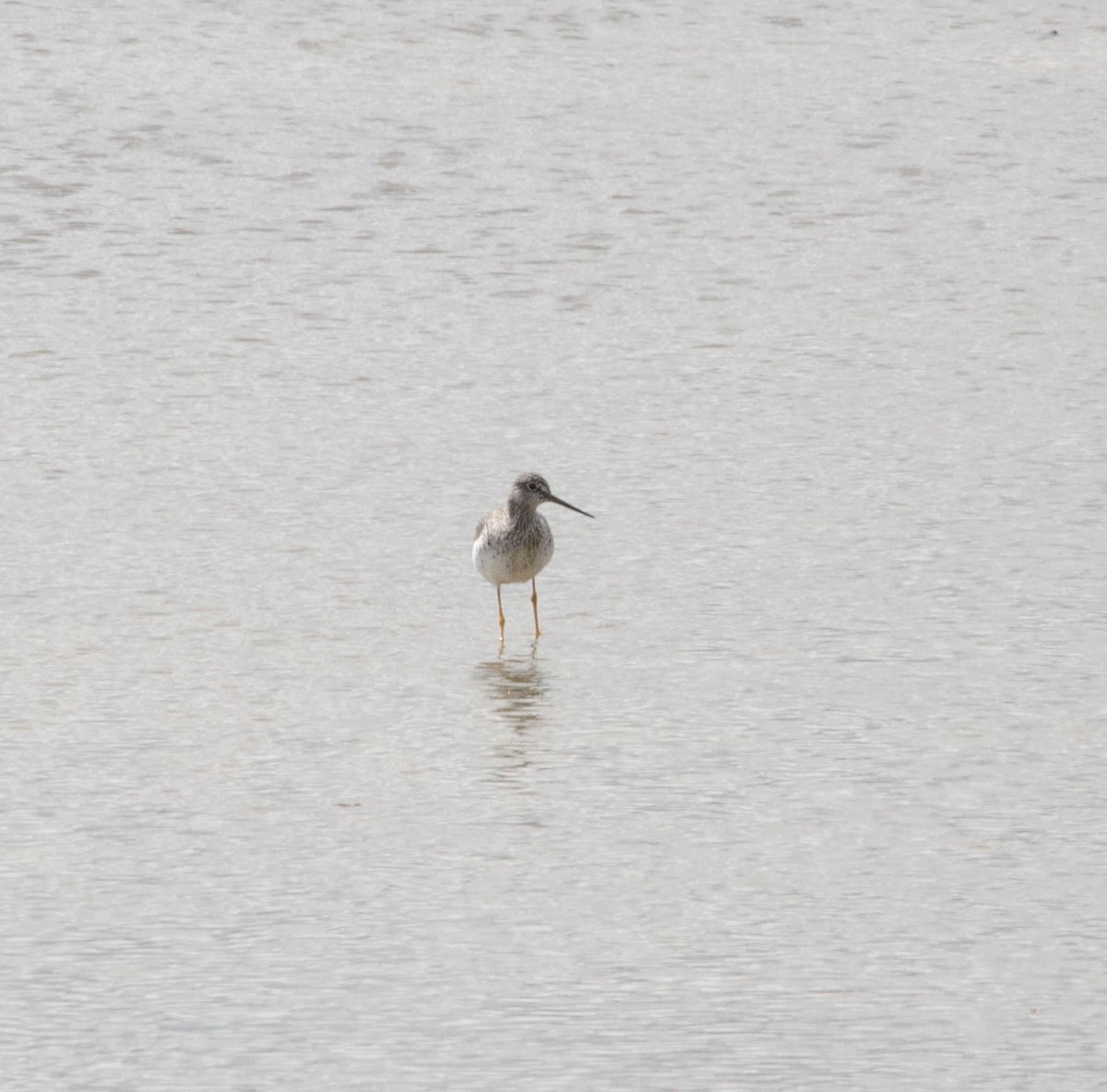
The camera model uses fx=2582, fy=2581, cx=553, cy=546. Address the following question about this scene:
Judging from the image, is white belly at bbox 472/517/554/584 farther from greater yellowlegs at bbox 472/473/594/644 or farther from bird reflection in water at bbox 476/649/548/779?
bird reflection in water at bbox 476/649/548/779

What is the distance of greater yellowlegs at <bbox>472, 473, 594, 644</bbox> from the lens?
942 centimetres

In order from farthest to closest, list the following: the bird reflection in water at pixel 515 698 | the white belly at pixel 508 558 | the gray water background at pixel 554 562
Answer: the white belly at pixel 508 558
the bird reflection in water at pixel 515 698
the gray water background at pixel 554 562

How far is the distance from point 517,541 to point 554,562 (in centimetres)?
86

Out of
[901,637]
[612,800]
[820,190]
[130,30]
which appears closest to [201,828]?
[612,800]

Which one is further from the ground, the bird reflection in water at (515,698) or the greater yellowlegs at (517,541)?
the greater yellowlegs at (517,541)

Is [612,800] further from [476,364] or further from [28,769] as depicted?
[476,364]

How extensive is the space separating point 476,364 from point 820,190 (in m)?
3.98

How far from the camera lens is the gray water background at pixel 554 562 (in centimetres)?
614

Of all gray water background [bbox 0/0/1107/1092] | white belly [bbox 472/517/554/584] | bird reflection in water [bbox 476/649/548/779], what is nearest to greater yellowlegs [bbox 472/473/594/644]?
white belly [bbox 472/517/554/584]

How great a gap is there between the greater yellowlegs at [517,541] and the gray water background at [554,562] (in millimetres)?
196

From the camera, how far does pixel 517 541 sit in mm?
9453

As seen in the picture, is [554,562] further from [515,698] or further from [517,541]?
[515,698]

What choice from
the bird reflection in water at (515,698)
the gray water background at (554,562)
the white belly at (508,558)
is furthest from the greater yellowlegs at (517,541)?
the bird reflection in water at (515,698)

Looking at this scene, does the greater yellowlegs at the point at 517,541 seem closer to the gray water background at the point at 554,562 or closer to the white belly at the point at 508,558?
the white belly at the point at 508,558
